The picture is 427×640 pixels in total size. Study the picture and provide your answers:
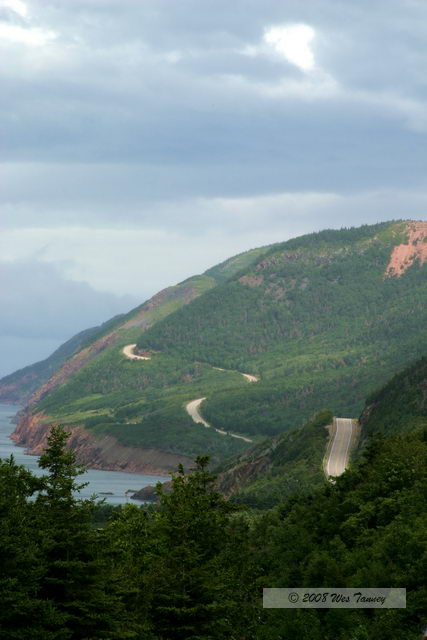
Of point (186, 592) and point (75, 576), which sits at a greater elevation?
point (75, 576)

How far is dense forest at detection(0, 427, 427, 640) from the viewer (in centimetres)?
5359

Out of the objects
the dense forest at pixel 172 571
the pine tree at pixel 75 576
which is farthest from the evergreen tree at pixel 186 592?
the pine tree at pixel 75 576

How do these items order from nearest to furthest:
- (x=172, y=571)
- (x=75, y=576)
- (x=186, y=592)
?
(x=75, y=576), (x=186, y=592), (x=172, y=571)

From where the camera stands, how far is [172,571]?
197 ft

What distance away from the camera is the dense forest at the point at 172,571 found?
5359 cm

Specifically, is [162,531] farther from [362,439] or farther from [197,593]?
[362,439]

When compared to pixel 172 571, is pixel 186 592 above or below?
below

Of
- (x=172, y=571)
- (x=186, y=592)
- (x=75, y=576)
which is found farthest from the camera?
(x=172, y=571)

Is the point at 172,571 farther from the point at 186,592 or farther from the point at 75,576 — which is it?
the point at 75,576

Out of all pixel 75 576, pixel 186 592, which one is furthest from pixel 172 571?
pixel 75 576

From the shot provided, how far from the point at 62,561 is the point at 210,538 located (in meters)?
25.5

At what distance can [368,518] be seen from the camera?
286ft

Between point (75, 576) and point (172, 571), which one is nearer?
point (75, 576)

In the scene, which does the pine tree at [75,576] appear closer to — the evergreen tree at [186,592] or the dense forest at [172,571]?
the dense forest at [172,571]
